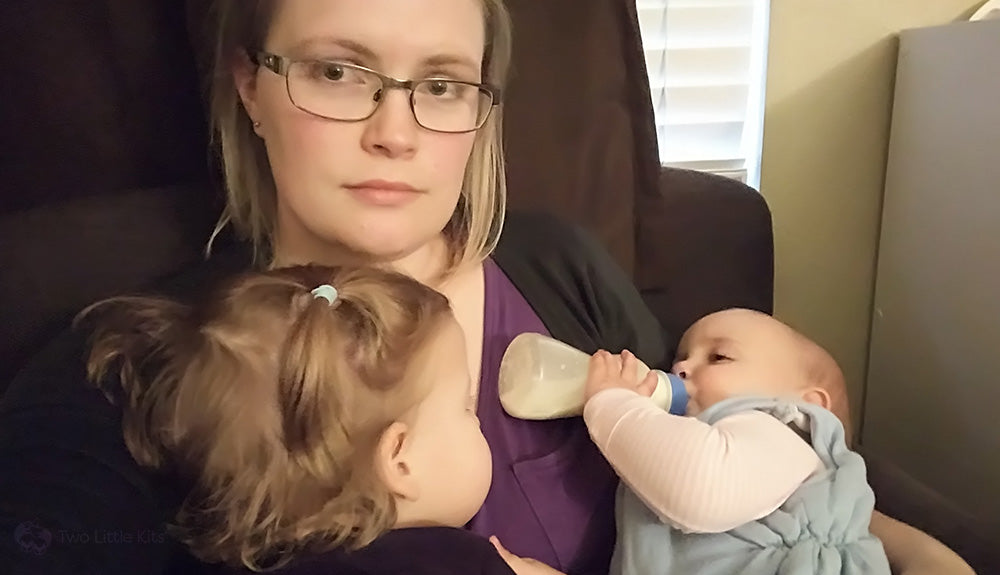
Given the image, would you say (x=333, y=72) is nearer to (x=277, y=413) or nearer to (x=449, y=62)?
(x=449, y=62)

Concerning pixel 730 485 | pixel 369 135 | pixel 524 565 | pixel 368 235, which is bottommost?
pixel 524 565

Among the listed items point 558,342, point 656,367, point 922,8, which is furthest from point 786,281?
point 558,342

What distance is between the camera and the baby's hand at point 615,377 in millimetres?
1052

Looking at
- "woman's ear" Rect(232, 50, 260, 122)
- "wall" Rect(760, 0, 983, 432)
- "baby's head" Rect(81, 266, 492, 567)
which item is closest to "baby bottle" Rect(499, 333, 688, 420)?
"baby's head" Rect(81, 266, 492, 567)

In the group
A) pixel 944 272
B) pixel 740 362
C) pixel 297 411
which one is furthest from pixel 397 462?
pixel 944 272

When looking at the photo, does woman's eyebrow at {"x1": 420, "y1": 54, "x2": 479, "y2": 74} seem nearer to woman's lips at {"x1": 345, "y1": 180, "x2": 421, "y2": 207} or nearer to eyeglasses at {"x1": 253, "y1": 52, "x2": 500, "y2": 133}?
eyeglasses at {"x1": 253, "y1": 52, "x2": 500, "y2": 133}

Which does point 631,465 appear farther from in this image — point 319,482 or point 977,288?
point 977,288

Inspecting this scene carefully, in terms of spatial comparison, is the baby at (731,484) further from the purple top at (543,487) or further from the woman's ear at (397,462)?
the woman's ear at (397,462)

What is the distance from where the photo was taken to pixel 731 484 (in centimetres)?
90

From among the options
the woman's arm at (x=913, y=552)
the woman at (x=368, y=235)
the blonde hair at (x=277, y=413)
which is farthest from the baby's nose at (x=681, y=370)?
the blonde hair at (x=277, y=413)

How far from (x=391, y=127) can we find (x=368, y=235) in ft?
0.39

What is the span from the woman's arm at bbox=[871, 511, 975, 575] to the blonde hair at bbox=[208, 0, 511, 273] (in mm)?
555

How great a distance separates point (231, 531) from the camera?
838 millimetres

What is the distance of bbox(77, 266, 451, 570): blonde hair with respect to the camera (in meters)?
0.83
